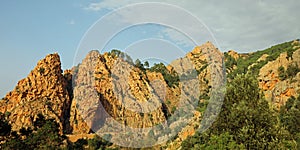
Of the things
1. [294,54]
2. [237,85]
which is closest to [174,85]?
[294,54]

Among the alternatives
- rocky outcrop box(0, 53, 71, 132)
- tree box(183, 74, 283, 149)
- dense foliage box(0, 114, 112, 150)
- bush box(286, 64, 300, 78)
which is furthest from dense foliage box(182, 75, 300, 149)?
rocky outcrop box(0, 53, 71, 132)

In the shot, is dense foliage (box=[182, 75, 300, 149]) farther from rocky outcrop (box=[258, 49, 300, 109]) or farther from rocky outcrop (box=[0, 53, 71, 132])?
rocky outcrop (box=[0, 53, 71, 132])

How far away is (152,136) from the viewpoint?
69562 millimetres

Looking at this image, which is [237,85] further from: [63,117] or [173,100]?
[173,100]

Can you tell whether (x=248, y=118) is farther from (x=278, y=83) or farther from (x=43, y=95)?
(x=43, y=95)

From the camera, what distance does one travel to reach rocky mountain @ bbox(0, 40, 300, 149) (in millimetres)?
66812

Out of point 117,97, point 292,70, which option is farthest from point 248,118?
point 117,97

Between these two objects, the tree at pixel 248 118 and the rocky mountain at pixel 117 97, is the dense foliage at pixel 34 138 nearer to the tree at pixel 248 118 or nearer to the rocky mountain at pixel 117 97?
the tree at pixel 248 118

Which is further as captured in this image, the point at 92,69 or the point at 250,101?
the point at 92,69

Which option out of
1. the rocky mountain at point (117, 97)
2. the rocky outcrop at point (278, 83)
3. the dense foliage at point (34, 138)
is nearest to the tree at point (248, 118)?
the dense foliage at point (34, 138)

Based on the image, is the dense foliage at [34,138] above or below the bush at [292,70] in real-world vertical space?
below

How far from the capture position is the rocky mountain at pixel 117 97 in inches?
2630

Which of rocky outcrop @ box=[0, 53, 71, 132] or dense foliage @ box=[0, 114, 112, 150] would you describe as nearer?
dense foliage @ box=[0, 114, 112, 150]

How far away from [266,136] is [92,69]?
66.9 meters
